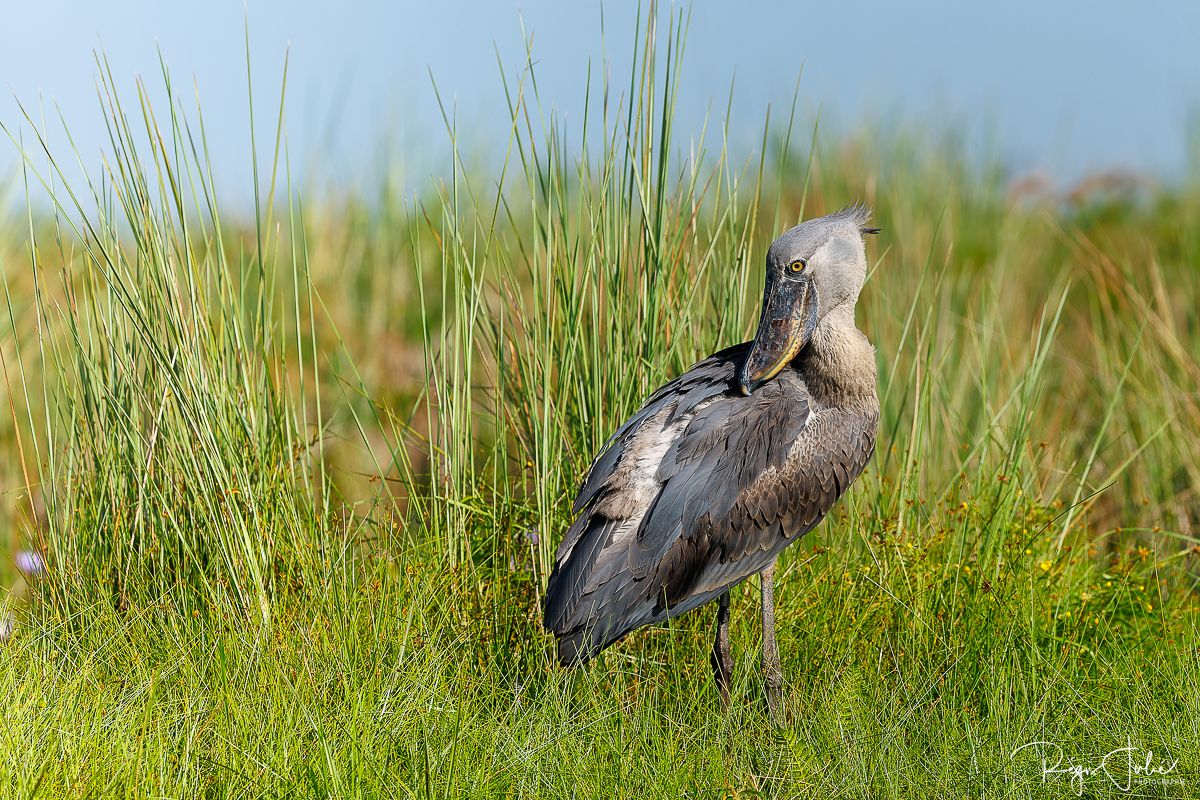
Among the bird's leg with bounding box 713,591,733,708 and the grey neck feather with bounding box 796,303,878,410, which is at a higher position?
the grey neck feather with bounding box 796,303,878,410

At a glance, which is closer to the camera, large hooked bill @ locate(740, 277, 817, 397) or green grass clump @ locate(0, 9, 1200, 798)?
green grass clump @ locate(0, 9, 1200, 798)

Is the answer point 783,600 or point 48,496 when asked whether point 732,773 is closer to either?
point 783,600

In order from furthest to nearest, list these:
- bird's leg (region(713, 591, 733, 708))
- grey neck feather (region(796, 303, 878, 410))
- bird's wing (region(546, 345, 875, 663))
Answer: grey neck feather (region(796, 303, 878, 410)) < bird's leg (region(713, 591, 733, 708)) < bird's wing (region(546, 345, 875, 663))

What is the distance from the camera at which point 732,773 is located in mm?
3072

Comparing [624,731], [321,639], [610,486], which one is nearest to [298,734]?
[321,639]

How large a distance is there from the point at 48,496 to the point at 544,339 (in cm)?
178

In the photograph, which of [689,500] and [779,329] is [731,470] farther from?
[779,329]

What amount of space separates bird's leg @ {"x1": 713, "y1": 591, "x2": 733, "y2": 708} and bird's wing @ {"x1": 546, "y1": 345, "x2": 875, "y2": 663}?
0.18 meters
